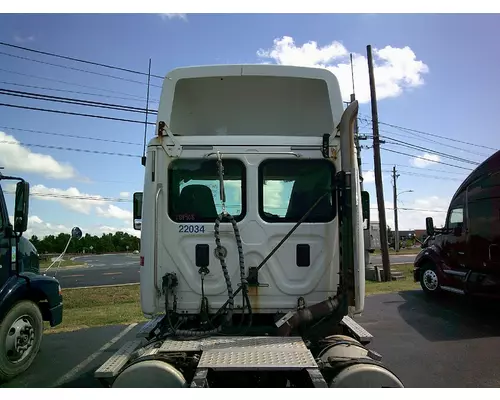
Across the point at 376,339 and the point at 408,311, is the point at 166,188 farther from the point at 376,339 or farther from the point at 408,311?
→ the point at 408,311

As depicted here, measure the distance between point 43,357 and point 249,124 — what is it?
457 cm

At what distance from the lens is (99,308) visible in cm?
1041

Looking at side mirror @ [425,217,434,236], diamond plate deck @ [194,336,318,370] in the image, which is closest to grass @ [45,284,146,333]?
diamond plate deck @ [194,336,318,370]

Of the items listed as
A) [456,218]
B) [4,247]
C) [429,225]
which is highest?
[456,218]

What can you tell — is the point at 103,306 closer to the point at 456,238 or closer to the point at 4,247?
the point at 4,247

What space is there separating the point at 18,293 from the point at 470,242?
9248 millimetres

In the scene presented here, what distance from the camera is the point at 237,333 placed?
392cm

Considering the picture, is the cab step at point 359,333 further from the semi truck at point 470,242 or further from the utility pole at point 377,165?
the utility pole at point 377,165

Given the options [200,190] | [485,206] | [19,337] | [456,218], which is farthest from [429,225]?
[19,337]

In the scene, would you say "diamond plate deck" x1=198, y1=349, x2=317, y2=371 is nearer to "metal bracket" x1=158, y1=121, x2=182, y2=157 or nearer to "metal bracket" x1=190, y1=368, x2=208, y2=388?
"metal bracket" x1=190, y1=368, x2=208, y2=388

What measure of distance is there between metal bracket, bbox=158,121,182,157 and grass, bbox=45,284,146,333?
5.51 meters

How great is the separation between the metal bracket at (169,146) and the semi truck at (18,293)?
7.97 ft

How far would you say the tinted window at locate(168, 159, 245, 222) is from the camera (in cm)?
412

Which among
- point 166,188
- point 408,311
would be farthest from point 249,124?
point 408,311
